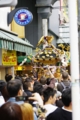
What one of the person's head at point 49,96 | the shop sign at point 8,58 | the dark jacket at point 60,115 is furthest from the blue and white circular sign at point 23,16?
the dark jacket at point 60,115

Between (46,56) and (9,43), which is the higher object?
(9,43)

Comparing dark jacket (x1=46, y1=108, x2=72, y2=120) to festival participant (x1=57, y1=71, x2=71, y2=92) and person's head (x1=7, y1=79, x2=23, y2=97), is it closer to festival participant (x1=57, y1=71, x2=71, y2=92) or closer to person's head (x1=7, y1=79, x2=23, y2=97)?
person's head (x1=7, y1=79, x2=23, y2=97)

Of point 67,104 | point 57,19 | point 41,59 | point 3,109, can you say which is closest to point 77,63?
point 3,109

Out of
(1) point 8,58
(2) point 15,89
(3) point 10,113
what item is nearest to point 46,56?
(1) point 8,58

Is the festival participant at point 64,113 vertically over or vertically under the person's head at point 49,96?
under

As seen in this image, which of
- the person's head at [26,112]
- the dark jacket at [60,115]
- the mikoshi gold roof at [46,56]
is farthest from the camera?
the mikoshi gold roof at [46,56]

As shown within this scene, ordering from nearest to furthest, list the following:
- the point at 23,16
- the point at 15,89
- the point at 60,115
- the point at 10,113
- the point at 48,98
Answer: the point at 10,113 < the point at 60,115 < the point at 15,89 < the point at 48,98 < the point at 23,16

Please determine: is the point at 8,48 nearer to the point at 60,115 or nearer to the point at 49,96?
the point at 49,96

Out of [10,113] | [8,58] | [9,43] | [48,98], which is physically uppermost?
[9,43]

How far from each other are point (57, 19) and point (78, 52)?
31686mm

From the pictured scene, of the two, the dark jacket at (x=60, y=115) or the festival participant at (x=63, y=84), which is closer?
the dark jacket at (x=60, y=115)

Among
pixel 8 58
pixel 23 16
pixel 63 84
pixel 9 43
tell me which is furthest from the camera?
pixel 8 58

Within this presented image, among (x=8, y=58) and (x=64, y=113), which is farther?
(x=8, y=58)

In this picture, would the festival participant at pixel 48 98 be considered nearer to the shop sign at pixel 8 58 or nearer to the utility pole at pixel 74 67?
the utility pole at pixel 74 67
